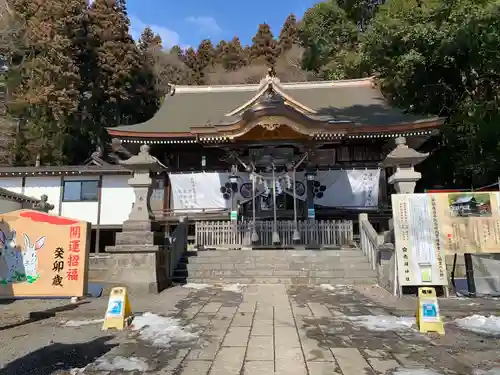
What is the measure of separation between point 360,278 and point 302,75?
34.0m

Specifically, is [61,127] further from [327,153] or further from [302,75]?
[302,75]

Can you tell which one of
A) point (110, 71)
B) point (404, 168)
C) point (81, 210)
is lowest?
point (81, 210)

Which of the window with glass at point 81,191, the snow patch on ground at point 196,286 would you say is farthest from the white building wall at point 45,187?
the snow patch on ground at point 196,286

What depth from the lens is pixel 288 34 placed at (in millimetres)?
51625

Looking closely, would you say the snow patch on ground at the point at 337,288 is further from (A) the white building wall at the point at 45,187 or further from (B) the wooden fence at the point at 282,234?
(A) the white building wall at the point at 45,187

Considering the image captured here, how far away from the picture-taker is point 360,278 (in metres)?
10.2

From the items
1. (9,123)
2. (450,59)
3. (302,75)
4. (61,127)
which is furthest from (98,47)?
(450,59)

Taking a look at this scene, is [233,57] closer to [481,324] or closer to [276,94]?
[276,94]

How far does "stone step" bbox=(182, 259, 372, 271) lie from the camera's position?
10703 mm

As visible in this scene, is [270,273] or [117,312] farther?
[270,273]

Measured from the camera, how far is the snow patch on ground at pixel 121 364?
389 cm

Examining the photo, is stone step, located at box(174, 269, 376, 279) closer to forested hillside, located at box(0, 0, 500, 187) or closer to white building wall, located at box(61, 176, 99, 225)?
forested hillside, located at box(0, 0, 500, 187)

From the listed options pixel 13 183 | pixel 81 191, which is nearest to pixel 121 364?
pixel 81 191

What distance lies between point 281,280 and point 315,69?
21.2 m
